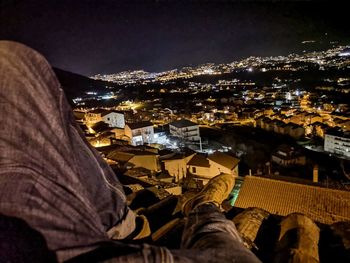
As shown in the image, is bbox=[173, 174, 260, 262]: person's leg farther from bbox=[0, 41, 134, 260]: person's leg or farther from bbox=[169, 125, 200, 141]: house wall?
bbox=[169, 125, 200, 141]: house wall

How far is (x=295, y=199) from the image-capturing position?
29.1 ft

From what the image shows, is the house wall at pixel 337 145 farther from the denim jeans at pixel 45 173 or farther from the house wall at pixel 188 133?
the denim jeans at pixel 45 173

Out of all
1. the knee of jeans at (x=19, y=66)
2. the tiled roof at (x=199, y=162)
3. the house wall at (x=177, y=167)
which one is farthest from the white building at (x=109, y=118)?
the knee of jeans at (x=19, y=66)

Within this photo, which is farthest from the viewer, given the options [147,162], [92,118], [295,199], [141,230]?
[92,118]

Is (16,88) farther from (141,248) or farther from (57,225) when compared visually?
(141,248)

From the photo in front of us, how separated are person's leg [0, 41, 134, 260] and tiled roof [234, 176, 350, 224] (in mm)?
8274

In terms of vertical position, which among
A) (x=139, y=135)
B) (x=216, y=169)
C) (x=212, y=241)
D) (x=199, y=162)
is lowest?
(x=216, y=169)

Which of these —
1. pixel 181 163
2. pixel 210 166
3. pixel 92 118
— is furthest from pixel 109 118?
pixel 210 166

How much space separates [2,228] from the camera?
76 cm

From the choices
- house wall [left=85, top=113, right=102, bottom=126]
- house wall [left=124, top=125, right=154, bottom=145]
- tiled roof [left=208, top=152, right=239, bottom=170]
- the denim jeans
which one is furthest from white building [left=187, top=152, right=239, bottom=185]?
the denim jeans

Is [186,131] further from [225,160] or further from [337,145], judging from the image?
[337,145]

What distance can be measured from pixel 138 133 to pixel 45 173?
76.3ft

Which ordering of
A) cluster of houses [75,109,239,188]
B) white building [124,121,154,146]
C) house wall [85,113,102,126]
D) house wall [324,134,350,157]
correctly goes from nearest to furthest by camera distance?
cluster of houses [75,109,239,188] < white building [124,121,154,146] < house wall [324,134,350,157] < house wall [85,113,102,126]

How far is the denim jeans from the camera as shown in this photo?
2.68 ft
